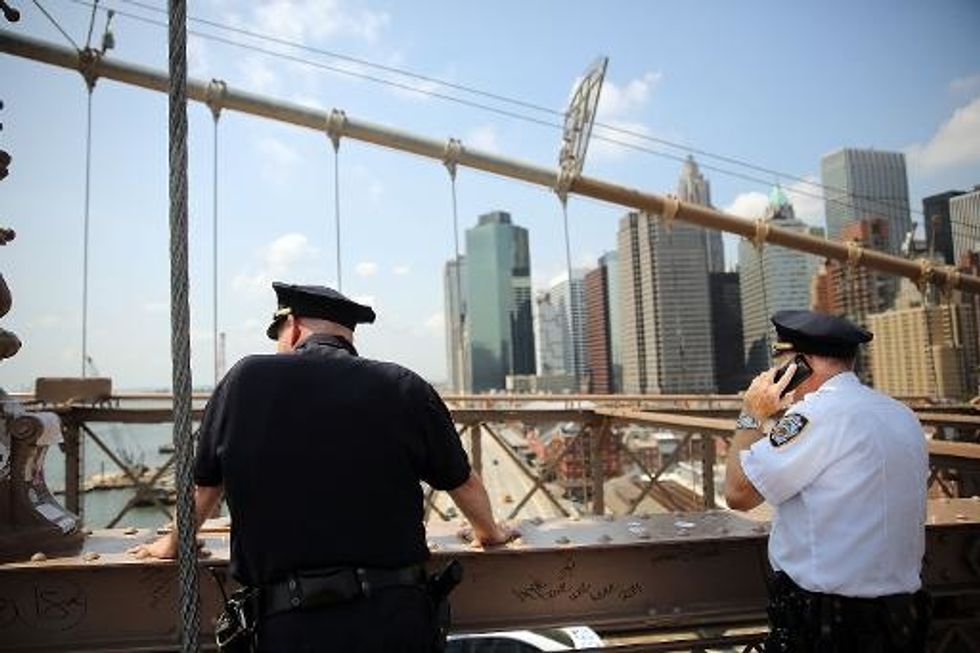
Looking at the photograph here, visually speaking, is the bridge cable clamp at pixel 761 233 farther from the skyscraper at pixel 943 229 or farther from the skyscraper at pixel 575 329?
the skyscraper at pixel 575 329

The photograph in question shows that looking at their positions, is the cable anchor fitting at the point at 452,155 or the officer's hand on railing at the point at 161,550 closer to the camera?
the officer's hand on railing at the point at 161,550

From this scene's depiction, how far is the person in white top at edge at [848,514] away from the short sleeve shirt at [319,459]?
4.05 feet

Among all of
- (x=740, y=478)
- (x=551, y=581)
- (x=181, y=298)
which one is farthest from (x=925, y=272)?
Answer: (x=181, y=298)

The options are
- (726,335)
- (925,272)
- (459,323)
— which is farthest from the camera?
(726,335)

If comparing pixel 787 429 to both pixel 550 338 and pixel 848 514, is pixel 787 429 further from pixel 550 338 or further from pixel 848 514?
pixel 550 338

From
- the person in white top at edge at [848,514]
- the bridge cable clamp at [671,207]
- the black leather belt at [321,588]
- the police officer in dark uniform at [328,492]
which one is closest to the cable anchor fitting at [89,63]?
the bridge cable clamp at [671,207]

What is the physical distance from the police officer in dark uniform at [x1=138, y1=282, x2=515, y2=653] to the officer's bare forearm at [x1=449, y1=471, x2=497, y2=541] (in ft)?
0.81

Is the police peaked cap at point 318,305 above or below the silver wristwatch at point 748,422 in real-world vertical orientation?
above

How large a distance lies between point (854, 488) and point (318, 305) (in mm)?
1897

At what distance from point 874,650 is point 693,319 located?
75671 millimetres

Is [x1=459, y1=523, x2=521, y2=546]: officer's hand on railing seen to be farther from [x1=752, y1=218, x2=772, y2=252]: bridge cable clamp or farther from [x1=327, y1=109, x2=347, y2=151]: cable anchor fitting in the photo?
[x1=752, y1=218, x2=772, y2=252]: bridge cable clamp

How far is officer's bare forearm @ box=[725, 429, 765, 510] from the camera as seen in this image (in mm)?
2385

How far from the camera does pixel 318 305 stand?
225 cm

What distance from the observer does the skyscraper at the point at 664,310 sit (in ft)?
192
